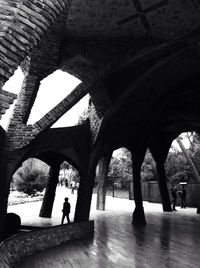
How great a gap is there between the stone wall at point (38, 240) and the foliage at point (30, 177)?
51.7ft

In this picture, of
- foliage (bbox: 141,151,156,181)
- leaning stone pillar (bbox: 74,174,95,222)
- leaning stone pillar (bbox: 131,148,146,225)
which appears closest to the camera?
leaning stone pillar (bbox: 74,174,95,222)

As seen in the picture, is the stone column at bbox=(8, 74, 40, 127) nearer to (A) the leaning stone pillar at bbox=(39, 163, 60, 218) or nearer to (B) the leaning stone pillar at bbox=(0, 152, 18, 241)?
(B) the leaning stone pillar at bbox=(0, 152, 18, 241)

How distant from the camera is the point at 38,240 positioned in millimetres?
7488

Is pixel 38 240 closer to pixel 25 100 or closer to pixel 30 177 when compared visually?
pixel 25 100

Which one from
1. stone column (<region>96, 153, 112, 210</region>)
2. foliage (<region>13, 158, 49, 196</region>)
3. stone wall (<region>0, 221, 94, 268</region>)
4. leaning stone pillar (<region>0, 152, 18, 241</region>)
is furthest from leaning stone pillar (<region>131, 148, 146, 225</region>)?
foliage (<region>13, 158, 49, 196</region>)

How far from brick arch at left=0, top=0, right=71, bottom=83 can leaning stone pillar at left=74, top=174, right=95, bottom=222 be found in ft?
26.2

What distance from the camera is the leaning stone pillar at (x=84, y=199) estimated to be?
10.7 meters

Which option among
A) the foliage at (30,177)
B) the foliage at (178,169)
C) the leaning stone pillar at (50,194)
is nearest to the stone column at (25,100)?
the leaning stone pillar at (50,194)

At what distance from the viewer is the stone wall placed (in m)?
5.94

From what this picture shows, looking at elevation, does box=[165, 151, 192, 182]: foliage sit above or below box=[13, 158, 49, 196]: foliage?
above

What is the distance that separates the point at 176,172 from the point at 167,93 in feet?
52.0

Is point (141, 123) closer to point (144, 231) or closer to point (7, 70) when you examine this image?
point (144, 231)

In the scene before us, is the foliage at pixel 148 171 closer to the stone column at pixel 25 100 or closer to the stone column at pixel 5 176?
the stone column at pixel 25 100

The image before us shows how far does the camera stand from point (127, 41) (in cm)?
899
